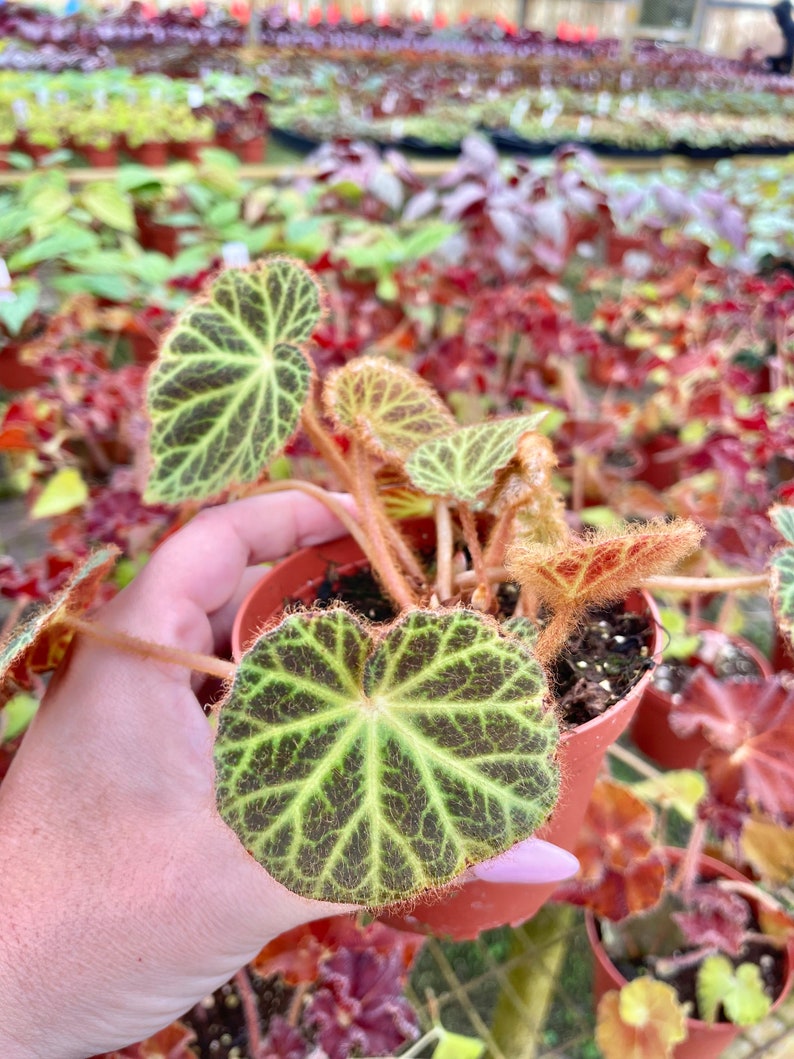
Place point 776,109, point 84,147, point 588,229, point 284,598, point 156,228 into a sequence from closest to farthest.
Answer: point 284,598 < point 156,228 < point 588,229 < point 84,147 < point 776,109

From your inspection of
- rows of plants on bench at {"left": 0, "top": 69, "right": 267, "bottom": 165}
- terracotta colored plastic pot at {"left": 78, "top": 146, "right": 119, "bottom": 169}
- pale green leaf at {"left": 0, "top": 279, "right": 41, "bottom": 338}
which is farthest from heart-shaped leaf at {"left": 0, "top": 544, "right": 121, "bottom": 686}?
terracotta colored plastic pot at {"left": 78, "top": 146, "right": 119, "bottom": 169}

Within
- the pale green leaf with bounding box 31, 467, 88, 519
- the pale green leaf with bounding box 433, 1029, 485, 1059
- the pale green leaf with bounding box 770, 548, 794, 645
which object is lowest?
the pale green leaf with bounding box 433, 1029, 485, 1059

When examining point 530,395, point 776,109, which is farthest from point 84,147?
point 776,109

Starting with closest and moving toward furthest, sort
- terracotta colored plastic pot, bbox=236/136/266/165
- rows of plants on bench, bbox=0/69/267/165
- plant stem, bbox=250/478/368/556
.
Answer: plant stem, bbox=250/478/368/556, rows of plants on bench, bbox=0/69/267/165, terracotta colored plastic pot, bbox=236/136/266/165

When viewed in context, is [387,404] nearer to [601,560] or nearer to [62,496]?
[601,560]

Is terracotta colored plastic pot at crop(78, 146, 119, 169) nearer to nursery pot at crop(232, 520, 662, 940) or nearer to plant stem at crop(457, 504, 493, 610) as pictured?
nursery pot at crop(232, 520, 662, 940)

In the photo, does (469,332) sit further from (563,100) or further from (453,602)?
(563,100)

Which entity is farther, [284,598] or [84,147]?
[84,147]
